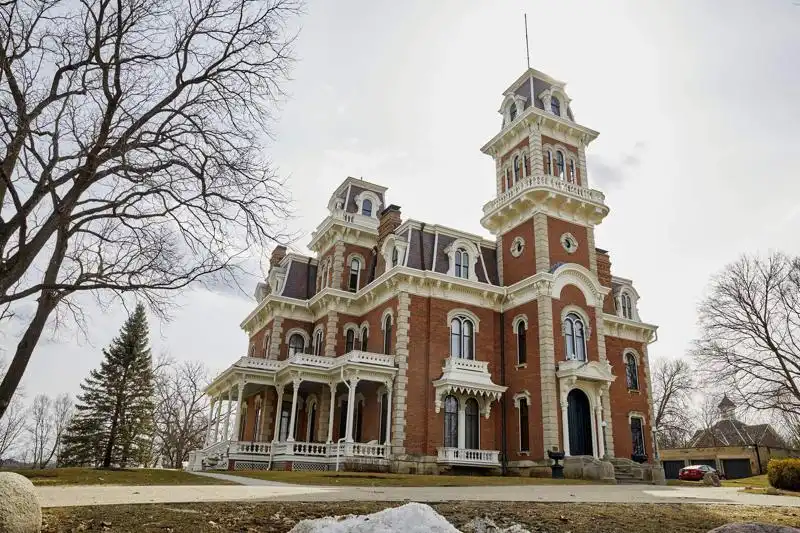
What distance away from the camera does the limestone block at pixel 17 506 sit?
236 inches

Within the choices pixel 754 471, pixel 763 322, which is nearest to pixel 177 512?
pixel 763 322

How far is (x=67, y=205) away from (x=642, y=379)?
28.5m

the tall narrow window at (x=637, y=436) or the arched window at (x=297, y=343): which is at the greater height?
the arched window at (x=297, y=343)

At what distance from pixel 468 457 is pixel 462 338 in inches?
205

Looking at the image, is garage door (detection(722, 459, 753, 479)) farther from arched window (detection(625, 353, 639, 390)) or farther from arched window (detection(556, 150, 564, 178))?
arched window (detection(556, 150, 564, 178))

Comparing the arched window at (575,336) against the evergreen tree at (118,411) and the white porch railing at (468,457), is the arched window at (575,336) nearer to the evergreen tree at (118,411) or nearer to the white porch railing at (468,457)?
the white porch railing at (468,457)

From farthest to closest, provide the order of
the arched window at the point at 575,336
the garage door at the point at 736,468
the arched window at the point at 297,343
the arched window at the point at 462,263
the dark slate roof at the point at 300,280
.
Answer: the garage door at the point at 736,468, the dark slate roof at the point at 300,280, the arched window at the point at 297,343, the arched window at the point at 462,263, the arched window at the point at 575,336

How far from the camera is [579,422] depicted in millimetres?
24812

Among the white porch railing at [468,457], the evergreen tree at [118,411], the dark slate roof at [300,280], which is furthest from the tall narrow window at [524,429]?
the evergreen tree at [118,411]

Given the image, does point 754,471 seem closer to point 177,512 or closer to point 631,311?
point 631,311

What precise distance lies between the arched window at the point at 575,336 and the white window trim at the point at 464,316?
3.93 m

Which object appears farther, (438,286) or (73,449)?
(73,449)

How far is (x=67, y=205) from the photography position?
10.7m

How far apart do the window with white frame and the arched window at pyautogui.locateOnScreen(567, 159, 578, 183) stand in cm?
1499
